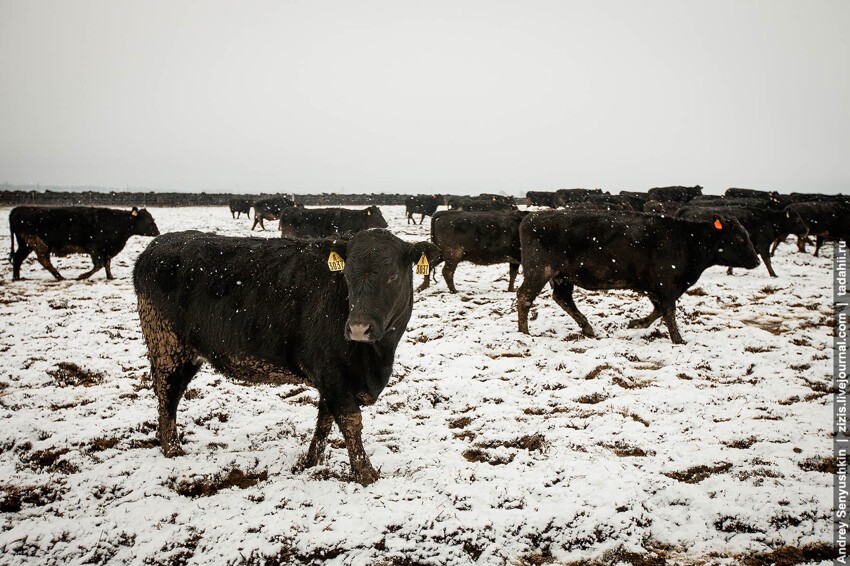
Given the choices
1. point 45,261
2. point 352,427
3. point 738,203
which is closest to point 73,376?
point 352,427

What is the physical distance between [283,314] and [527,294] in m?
5.09

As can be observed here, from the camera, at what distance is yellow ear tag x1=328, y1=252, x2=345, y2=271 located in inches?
142

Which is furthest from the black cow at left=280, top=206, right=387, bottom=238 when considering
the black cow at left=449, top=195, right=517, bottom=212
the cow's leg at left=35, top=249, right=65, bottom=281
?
the black cow at left=449, top=195, right=517, bottom=212

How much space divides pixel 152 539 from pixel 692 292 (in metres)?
10.9

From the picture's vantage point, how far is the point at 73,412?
4.67m

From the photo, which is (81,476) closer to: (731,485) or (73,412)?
(73,412)

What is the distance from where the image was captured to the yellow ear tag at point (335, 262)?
3.60 m

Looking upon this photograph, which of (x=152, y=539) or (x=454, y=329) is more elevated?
(x=454, y=329)

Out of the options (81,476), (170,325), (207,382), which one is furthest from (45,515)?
(207,382)

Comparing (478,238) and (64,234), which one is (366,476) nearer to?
(478,238)

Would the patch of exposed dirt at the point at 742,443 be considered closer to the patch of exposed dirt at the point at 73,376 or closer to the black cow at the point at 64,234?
the patch of exposed dirt at the point at 73,376

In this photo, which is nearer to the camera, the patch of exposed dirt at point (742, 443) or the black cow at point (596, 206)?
the patch of exposed dirt at point (742, 443)

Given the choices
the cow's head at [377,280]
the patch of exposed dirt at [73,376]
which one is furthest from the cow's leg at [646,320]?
the patch of exposed dirt at [73,376]

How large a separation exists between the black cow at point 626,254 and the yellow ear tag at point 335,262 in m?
4.74
